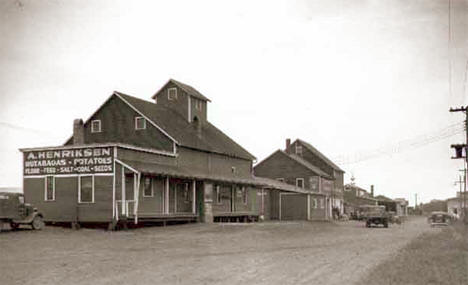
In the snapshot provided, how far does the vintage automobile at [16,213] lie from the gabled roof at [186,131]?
11350 millimetres

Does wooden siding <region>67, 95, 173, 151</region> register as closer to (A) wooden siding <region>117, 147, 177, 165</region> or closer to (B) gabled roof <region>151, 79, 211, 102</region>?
(A) wooden siding <region>117, 147, 177, 165</region>

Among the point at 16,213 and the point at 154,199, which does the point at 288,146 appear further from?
the point at 16,213

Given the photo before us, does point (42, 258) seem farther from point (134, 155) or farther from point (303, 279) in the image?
point (134, 155)

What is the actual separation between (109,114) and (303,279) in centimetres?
2924

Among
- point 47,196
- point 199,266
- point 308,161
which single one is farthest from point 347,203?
point 199,266

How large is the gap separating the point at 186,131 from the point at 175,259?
85.9 ft

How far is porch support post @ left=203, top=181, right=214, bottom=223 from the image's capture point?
40219 mm

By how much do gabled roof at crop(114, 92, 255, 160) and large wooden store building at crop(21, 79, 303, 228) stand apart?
0.11 metres

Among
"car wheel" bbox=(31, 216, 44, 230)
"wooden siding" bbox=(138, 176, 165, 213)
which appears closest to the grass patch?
"wooden siding" bbox=(138, 176, 165, 213)

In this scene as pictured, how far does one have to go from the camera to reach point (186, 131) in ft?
142

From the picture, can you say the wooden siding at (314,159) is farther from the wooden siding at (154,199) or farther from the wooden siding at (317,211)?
the wooden siding at (154,199)

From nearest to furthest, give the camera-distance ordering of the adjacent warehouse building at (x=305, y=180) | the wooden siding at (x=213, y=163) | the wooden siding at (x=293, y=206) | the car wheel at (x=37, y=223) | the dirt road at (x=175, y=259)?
the dirt road at (x=175, y=259) → the car wheel at (x=37, y=223) → the wooden siding at (x=213, y=163) → the wooden siding at (x=293, y=206) → the adjacent warehouse building at (x=305, y=180)

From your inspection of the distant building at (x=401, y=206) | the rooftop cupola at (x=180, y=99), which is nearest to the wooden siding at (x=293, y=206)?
the rooftop cupola at (x=180, y=99)

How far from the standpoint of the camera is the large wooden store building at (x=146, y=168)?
31969 mm
